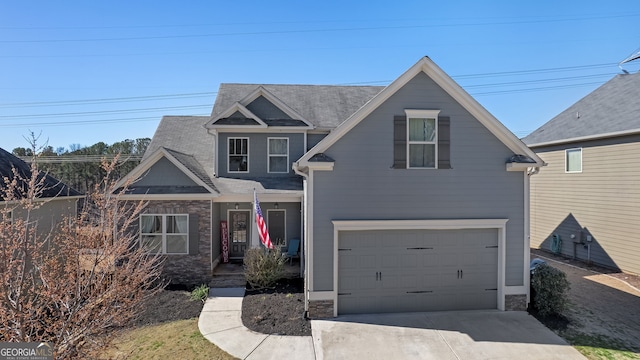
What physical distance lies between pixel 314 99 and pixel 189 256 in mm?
9435

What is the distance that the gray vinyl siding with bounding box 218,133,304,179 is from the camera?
47.3ft

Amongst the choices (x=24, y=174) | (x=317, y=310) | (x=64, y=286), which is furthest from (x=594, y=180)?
(x=24, y=174)

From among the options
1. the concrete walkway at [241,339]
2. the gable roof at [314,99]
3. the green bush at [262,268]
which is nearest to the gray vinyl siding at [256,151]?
the gable roof at [314,99]

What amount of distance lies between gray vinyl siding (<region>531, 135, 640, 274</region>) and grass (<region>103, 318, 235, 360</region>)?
15048 millimetres

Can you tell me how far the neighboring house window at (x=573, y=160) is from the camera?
1500cm

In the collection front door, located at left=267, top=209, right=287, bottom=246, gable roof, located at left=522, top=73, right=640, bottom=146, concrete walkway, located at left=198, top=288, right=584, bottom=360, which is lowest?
concrete walkway, located at left=198, top=288, right=584, bottom=360

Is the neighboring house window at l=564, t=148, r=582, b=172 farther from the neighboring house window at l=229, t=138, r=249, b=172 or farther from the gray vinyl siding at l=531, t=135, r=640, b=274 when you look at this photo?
the neighboring house window at l=229, t=138, r=249, b=172

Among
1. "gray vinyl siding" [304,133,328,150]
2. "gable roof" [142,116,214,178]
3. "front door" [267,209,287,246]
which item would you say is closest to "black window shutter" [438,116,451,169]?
"gray vinyl siding" [304,133,328,150]

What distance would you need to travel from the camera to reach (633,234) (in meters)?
12.7

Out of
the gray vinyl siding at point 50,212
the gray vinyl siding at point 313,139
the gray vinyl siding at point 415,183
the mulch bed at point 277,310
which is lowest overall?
the mulch bed at point 277,310

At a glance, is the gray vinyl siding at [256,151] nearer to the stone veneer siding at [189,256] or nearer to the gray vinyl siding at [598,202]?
the stone veneer siding at [189,256]

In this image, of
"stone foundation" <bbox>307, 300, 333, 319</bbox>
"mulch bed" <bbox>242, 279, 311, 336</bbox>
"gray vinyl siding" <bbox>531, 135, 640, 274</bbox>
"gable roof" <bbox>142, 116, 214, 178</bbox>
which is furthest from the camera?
"gable roof" <bbox>142, 116, 214, 178</bbox>

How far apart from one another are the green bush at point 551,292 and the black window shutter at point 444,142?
3.89 meters

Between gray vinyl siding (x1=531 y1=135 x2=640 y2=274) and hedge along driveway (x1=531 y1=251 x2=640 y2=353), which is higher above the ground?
gray vinyl siding (x1=531 y1=135 x2=640 y2=274)
